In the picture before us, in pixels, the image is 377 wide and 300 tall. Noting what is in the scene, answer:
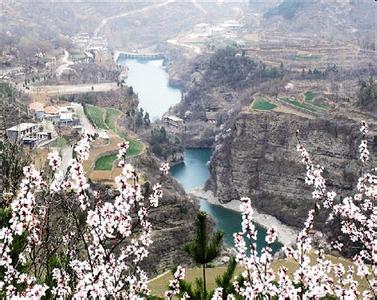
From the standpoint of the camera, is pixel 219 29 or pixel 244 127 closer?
pixel 244 127

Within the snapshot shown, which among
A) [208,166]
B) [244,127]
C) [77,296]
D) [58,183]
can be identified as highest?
[58,183]

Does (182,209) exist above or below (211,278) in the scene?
below

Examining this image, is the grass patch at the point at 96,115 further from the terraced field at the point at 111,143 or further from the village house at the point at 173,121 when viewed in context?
the village house at the point at 173,121

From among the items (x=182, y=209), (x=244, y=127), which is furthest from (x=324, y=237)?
(x=244, y=127)

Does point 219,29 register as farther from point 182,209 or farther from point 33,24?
→ point 182,209

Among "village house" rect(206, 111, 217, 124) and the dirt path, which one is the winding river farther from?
the dirt path

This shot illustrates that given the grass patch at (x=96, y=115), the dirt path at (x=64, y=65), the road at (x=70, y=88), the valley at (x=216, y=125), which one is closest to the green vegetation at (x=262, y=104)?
the valley at (x=216, y=125)

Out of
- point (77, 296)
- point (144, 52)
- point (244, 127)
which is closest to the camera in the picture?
point (77, 296)
